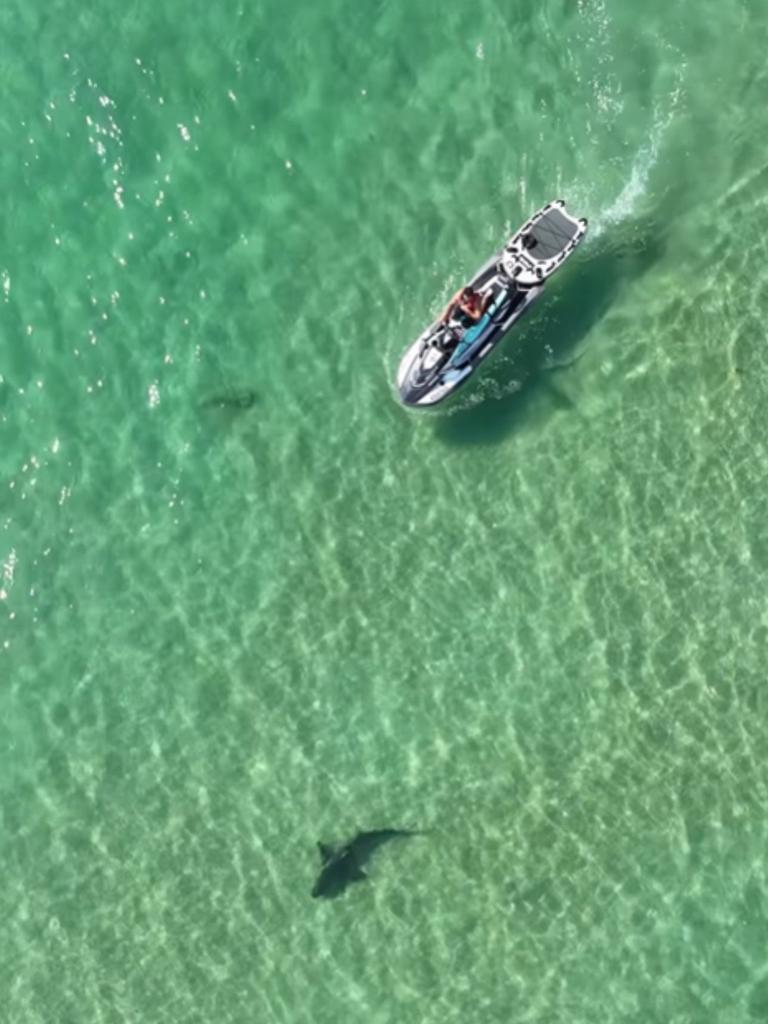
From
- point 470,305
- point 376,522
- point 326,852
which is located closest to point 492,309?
point 470,305

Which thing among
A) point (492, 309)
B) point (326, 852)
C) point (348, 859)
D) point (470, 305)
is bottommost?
point (348, 859)

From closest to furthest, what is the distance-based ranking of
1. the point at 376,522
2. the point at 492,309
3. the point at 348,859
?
1. the point at 492,309
2. the point at 348,859
3. the point at 376,522

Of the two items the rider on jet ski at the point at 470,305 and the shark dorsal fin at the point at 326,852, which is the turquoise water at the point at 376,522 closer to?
the shark dorsal fin at the point at 326,852

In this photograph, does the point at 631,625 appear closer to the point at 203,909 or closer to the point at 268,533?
the point at 268,533

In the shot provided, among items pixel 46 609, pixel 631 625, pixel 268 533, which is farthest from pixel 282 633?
pixel 631 625

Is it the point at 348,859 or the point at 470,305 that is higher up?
the point at 470,305

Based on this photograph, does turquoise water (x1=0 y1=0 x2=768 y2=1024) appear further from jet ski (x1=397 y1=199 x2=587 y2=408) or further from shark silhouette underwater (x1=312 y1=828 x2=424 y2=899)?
jet ski (x1=397 y1=199 x2=587 y2=408)

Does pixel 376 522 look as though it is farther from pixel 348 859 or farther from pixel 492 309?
pixel 348 859
